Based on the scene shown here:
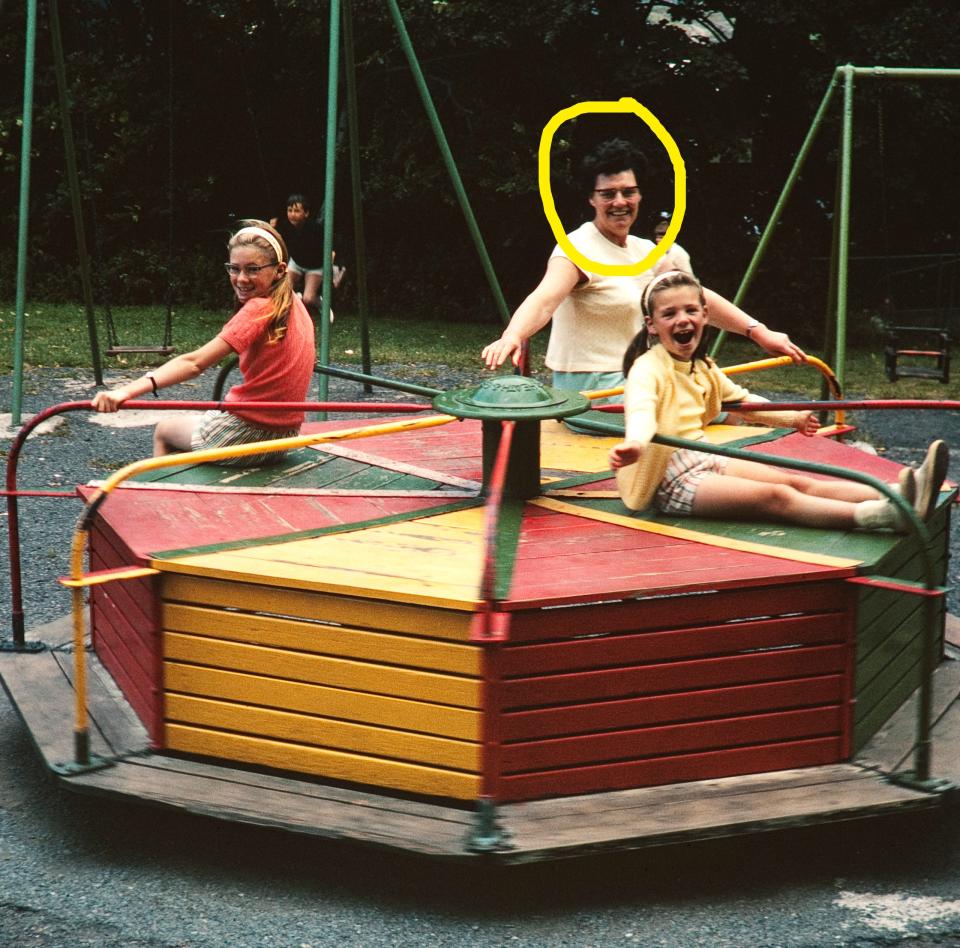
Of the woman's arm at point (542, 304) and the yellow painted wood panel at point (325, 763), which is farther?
the woman's arm at point (542, 304)

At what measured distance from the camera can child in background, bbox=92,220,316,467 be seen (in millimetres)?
4242

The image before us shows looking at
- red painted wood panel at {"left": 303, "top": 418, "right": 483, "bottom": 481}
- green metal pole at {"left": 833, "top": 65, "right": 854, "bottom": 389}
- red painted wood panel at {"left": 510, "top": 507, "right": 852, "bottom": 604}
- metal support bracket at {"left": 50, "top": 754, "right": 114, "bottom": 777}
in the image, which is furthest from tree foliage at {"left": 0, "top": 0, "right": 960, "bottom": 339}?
metal support bracket at {"left": 50, "top": 754, "right": 114, "bottom": 777}

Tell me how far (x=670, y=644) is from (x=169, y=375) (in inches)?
70.2

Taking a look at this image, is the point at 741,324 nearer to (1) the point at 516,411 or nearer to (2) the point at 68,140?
(1) the point at 516,411

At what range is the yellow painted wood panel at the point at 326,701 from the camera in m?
3.10

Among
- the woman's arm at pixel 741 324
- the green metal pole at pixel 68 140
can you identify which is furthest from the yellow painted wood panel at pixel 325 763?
the green metal pole at pixel 68 140

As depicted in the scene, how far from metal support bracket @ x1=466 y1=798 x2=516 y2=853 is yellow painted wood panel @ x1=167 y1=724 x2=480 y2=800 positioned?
18cm

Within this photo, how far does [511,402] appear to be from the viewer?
12.2ft

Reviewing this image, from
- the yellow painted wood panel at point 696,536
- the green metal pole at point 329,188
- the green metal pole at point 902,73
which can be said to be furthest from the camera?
the green metal pole at point 902,73

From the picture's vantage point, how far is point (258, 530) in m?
3.66

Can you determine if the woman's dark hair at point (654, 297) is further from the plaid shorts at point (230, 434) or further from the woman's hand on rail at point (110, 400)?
the woman's hand on rail at point (110, 400)

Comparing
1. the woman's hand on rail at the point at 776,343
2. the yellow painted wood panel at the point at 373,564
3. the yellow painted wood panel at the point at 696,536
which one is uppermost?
the woman's hand on rail at the point at 776,343

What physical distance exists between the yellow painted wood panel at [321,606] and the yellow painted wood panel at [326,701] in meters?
0.18

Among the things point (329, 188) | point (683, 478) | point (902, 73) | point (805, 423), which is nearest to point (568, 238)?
point (805, 423)
